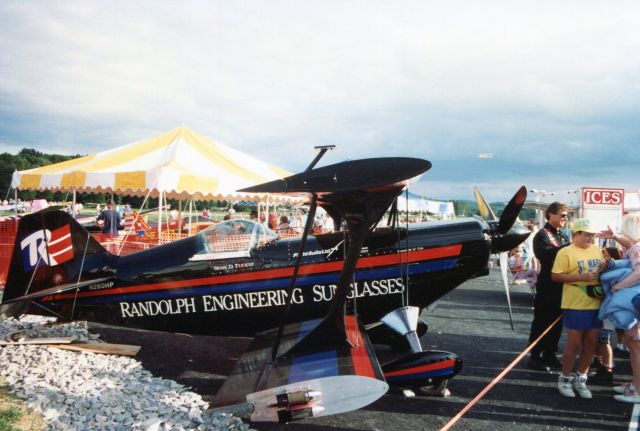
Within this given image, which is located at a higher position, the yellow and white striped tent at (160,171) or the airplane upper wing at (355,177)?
the yellow and white striped tent at (160,171)

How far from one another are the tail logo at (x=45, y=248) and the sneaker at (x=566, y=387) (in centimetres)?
529

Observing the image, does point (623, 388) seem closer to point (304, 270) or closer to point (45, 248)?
point (304, 270)

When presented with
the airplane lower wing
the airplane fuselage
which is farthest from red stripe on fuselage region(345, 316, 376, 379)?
the airplane fuselage

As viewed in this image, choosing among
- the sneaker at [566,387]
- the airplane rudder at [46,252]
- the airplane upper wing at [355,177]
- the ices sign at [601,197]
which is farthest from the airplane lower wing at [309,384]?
the ices sign at [601,197]

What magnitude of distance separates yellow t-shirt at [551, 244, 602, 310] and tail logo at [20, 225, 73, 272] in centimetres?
514

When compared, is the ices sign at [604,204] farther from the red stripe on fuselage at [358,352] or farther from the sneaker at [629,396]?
the red stripe on fuselage at [358,352]

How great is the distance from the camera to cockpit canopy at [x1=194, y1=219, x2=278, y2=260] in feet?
15.4

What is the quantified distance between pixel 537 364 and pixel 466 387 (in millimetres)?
1188

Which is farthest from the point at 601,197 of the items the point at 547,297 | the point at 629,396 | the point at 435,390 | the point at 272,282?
the point at 272,282

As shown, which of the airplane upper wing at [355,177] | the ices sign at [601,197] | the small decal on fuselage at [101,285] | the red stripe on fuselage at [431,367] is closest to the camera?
the airplane upper wing at [355,177]

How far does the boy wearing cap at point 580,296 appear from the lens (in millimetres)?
4199

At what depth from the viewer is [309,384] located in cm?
314

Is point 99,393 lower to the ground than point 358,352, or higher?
lower

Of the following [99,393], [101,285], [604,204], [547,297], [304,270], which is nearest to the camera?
[99,393]
